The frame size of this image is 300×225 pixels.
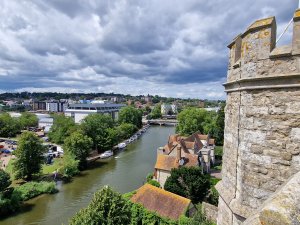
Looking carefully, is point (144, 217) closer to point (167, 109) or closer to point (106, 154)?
point (106, 154)

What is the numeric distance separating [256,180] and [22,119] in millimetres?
76094

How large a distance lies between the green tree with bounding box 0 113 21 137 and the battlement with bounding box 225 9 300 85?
6704 cm

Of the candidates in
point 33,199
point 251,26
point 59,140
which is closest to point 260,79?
point 251,26

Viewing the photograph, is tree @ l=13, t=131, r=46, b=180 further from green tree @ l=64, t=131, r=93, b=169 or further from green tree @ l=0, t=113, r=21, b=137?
green tree @ l=0, t=113, r=21, b=137

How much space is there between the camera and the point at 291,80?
130 inches

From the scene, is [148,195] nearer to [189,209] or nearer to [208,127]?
[189,209]

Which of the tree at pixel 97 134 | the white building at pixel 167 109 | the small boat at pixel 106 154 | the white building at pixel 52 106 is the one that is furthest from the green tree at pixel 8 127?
the white building at pixel 52 106

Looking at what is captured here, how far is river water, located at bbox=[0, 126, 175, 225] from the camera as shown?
19794 millimetres

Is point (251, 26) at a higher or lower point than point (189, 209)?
higher

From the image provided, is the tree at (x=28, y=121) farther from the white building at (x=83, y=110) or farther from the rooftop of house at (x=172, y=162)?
the rooftop of house at (x=172, y=162)

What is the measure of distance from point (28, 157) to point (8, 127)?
130ft

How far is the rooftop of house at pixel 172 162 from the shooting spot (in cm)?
2356

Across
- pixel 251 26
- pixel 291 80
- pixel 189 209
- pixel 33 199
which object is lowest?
pixel 33 199

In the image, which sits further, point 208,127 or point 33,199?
point 208,127
